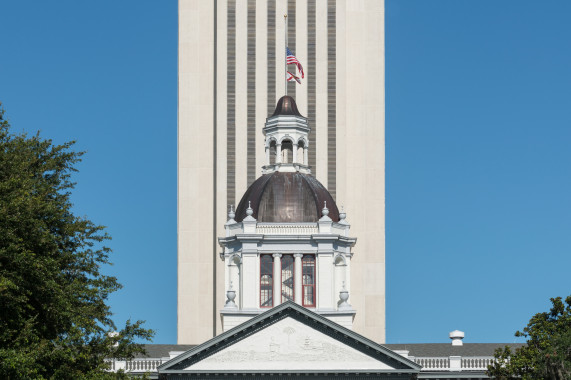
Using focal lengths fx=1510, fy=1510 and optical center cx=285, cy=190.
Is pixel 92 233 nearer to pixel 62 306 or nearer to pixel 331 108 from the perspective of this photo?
pixel 62 306

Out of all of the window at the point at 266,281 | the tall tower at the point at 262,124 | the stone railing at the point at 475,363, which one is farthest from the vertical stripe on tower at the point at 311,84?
the stone railing at the point at 475,363

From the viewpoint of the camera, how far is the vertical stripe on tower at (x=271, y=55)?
125750 millimetres

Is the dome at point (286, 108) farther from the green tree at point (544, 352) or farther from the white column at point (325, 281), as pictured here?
the green tree at point (544, 352)

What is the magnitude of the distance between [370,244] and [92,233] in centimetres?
6172

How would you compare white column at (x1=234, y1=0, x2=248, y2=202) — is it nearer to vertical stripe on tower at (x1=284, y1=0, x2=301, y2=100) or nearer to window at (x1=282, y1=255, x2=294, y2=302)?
vertical stripe on tower at (x1=284, y1=0, x2=301, y2=100)

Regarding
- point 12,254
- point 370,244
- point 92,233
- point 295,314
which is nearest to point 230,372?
point 295,314

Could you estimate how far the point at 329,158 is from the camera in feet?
413

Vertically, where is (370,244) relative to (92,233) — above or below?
above

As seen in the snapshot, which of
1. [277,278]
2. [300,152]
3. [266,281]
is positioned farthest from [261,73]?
[277,278]

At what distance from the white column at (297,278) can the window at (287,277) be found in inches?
19.1

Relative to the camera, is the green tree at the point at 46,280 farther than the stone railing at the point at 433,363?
No

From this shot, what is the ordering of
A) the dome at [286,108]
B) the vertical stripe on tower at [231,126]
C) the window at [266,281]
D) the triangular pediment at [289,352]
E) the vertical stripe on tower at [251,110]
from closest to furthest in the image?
the triangular pediment at [289,352] < the window at [266,281] < the dome at [286,108] < the vertical stripe on tower at [251,110] < the vertical stripe on tower at [231,126]

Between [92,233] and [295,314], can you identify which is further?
[295,314]

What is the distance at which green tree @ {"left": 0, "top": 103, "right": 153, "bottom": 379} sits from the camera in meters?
56.8
